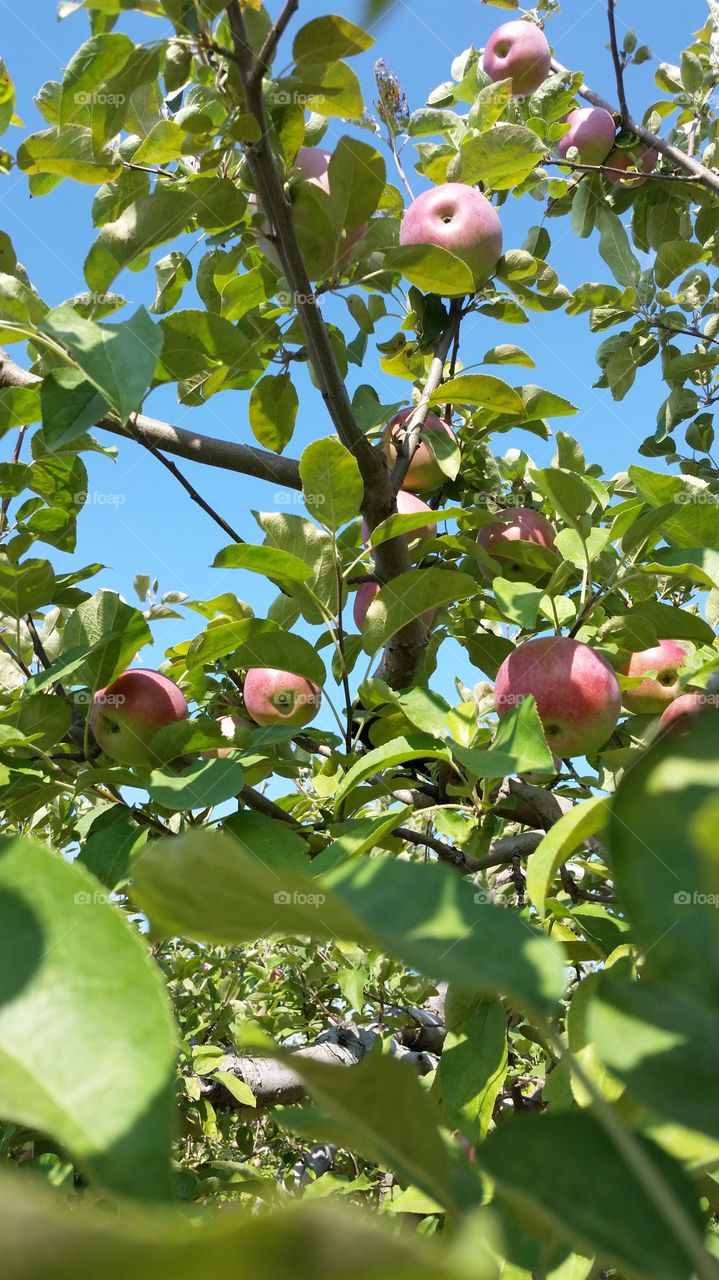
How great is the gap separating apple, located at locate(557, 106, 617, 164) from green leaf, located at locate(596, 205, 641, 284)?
0.46 feet

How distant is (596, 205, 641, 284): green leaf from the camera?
2.09 meters

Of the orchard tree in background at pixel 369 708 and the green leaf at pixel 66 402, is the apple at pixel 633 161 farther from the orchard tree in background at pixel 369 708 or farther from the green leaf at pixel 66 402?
the green leaf at pixel 66 402

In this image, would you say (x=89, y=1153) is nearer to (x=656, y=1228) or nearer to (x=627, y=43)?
(x=656, y=1228)

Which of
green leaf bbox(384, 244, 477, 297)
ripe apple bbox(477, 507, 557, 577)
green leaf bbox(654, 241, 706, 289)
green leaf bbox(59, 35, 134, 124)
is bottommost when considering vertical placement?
ripe apple bbox(477, 507, 557, 577)

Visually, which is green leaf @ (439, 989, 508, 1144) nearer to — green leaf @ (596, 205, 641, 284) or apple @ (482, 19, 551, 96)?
green leaf @ (596, 205, 641, 284)

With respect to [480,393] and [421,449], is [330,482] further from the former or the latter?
[421,449]

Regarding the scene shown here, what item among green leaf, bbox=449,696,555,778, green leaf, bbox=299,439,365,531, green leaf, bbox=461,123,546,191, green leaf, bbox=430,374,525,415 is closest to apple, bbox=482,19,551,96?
green leaf, bbox=461,123,546,191

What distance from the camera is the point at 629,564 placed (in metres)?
1.13

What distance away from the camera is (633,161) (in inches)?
84.5

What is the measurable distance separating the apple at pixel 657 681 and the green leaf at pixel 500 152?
30.3 inches

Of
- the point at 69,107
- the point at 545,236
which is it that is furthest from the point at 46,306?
the point at 545,236

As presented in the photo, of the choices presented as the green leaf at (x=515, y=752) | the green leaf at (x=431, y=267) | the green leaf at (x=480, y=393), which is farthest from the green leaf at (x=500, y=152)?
the green leaf at (x=515, y=752)

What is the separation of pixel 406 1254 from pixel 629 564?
1.09 meters

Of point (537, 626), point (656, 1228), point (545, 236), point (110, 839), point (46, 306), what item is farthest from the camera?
point (545, 236)
